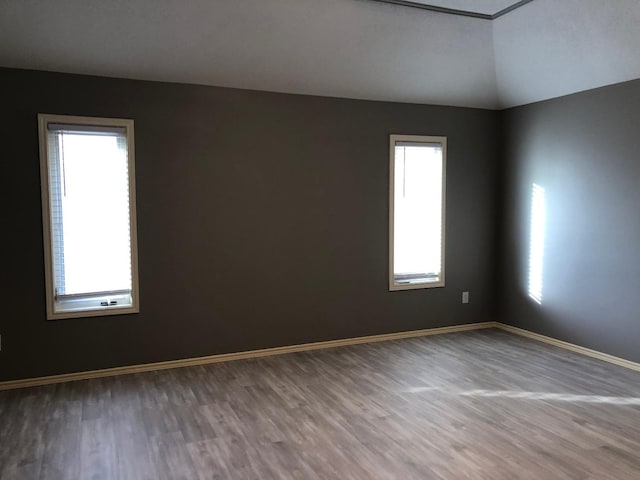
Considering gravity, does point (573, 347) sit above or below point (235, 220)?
below

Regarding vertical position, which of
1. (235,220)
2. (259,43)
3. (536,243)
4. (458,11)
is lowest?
(536,243)

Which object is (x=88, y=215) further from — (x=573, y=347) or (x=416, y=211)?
(x=573, y=347)

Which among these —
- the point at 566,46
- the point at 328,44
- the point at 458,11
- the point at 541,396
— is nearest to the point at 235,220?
the point at 328,44

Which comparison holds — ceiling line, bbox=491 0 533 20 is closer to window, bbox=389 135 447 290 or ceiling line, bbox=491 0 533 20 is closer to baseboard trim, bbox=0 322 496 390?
window, bbox=389 135 447 290

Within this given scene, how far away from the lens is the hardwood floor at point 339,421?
258 centimetres

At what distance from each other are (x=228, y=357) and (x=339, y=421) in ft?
5.16

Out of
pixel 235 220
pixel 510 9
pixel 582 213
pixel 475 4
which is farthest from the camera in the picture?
pixel 582 213

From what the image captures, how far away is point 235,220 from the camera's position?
4.36 meters

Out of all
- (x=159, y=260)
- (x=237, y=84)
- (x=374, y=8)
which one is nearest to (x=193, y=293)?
(x=159, y=260)

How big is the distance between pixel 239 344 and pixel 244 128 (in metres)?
1.91

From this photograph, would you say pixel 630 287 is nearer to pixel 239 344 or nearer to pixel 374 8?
pixel 374 8

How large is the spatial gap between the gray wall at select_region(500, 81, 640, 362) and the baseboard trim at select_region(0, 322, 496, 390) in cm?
87

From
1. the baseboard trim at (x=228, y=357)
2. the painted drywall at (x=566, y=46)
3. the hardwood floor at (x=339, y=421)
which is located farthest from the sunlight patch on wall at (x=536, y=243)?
the painted drywall at (x=566, y=46)

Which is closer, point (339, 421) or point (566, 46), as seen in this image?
point (339, 421)
